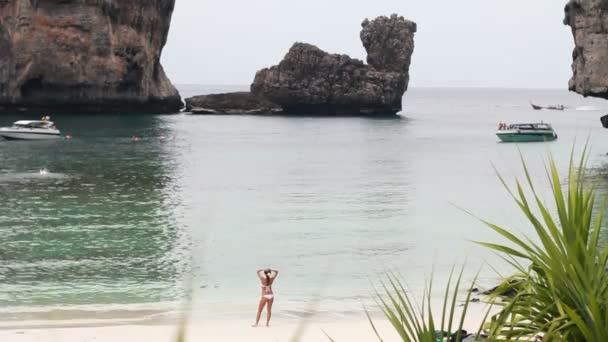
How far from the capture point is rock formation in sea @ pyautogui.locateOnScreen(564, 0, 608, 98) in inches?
2188

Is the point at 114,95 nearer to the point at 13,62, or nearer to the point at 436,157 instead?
the point at 13,62

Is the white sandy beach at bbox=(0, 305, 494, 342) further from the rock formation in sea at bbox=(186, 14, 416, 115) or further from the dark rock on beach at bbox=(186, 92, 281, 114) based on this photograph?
the dark rock on beach at bbox=(186, 92, 281, 114)

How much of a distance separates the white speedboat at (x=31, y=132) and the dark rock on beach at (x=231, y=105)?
56.6 metres

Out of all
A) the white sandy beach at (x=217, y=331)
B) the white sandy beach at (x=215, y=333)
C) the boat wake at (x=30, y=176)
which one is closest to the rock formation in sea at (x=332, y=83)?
the boat wake at (x=30, y=176)

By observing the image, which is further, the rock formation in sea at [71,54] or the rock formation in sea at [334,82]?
the rock formation in sea at [334,82]

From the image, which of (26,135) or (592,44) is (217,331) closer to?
(592,44)

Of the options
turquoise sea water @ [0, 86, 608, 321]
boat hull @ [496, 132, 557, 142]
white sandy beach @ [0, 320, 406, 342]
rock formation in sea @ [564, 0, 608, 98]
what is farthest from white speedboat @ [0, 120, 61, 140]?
white sandy beach @ [0, 320, 406, 342]

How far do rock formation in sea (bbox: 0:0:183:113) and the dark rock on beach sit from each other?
71.0 ft

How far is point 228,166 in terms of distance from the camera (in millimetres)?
66625

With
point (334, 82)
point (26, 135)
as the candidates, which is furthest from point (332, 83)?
point (26, 135)

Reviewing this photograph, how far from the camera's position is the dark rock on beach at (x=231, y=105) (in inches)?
5399

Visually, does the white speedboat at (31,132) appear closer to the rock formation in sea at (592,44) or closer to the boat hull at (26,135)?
the boat hull at (26,135)

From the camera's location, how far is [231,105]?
13875cm

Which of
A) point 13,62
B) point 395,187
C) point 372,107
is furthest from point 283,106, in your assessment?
point 395,187
